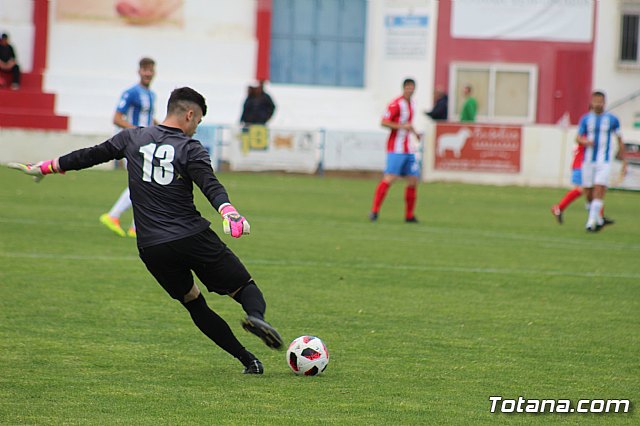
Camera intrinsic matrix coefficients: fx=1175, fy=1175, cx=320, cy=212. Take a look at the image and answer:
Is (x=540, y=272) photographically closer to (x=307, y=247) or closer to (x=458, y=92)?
(x=307, y=247)

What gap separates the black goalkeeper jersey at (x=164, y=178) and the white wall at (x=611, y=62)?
1166 inches

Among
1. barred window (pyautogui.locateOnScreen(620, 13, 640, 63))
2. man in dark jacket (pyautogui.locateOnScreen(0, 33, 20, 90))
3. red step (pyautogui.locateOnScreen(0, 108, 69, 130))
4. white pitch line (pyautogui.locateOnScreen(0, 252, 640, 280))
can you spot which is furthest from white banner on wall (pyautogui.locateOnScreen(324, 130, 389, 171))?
white pitch line (pyautogui.locateOnScreen(0, 252, 640, 280))

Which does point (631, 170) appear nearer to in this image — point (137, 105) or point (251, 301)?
point (137, 105)

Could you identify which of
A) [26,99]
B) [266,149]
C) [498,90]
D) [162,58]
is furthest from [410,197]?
[162,58]

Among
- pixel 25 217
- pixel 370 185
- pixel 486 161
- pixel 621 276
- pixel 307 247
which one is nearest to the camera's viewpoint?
pixel 621 276

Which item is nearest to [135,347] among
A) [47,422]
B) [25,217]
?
[47,422]

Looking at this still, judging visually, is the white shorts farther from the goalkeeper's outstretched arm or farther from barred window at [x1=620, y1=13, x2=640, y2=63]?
barred window at [x1=620, y1=13, x2=640, y2=63]

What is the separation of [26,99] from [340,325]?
79.4ft

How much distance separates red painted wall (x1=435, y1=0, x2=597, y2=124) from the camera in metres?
34.4

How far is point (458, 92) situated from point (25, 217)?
21072mm

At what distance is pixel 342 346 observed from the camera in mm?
7887

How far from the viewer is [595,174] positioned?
1775 centimetres

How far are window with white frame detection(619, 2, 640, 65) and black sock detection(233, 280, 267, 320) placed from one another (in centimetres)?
3026

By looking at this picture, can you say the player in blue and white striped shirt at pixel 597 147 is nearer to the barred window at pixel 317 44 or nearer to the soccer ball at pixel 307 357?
the soccer ball at pixel 307 357
